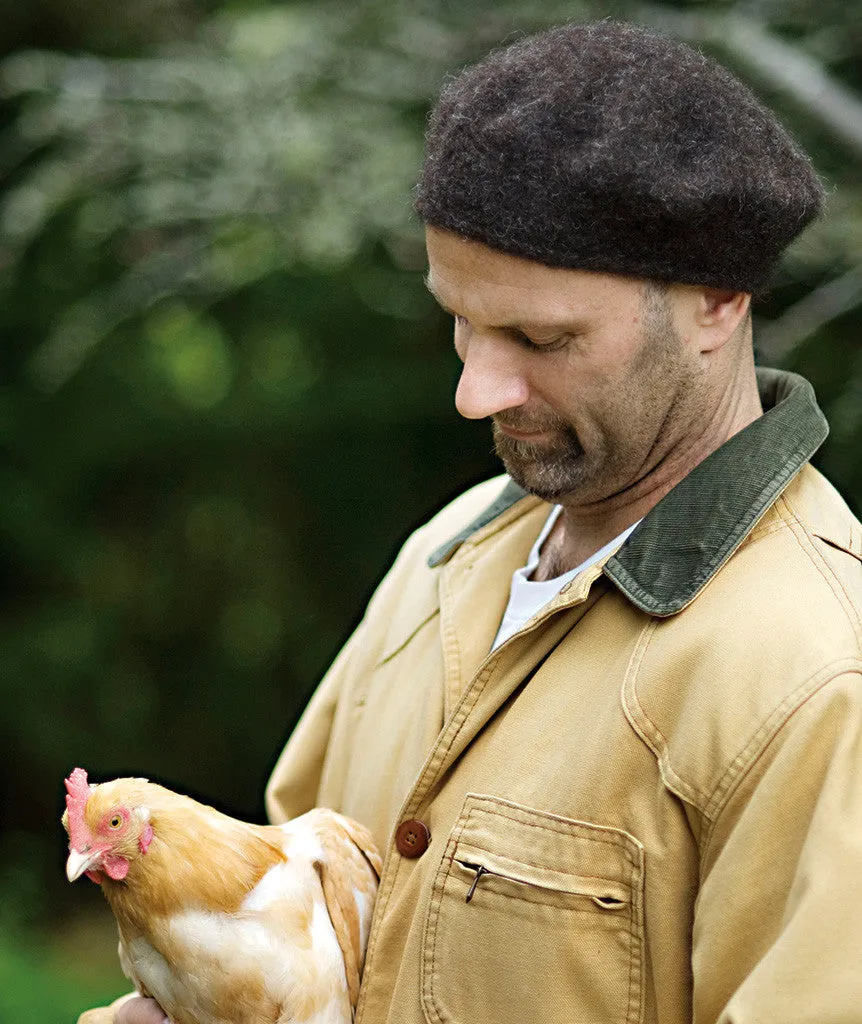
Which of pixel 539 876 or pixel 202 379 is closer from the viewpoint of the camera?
pixel 539 876

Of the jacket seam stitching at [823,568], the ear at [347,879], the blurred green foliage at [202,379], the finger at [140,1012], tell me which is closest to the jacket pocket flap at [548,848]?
the ear at [347,879]

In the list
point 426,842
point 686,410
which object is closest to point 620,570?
point 686,410

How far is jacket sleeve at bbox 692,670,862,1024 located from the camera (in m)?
1.73

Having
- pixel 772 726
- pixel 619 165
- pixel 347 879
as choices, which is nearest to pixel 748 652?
pixel 772 726

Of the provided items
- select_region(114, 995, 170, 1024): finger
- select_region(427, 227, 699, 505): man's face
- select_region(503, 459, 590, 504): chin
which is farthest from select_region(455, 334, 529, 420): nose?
select_region(114, 995, 170, 1024): finger

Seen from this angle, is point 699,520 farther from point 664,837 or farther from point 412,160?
point 412,160

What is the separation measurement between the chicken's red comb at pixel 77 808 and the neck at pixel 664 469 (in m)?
0.96

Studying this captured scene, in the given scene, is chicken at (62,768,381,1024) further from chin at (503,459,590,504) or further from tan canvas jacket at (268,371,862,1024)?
chin at (503,459,590,504)

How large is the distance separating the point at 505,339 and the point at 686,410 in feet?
1.08

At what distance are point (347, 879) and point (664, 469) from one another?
920 millimetres

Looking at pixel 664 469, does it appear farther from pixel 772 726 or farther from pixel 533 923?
pixel 533 923

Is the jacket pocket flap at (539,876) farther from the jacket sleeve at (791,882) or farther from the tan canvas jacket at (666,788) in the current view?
the jacket sleeve at (791,882)

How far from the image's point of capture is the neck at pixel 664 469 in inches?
90.9

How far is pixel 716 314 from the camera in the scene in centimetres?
223
